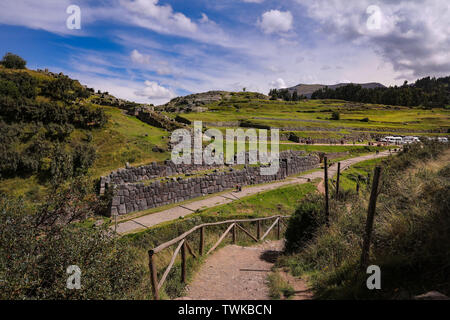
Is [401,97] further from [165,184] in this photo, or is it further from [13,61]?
[13,61]

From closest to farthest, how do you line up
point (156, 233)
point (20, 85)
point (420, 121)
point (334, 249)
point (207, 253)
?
point (334, 249)
point (207, 253)
point (156, 233)
point (20, 85)
point (420, 121)

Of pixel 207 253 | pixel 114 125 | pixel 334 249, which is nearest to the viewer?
pixel 334 249

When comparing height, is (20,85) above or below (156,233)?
above

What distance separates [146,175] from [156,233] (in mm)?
7442

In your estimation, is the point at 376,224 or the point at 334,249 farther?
the point at 334,249

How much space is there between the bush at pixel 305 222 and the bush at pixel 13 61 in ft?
151

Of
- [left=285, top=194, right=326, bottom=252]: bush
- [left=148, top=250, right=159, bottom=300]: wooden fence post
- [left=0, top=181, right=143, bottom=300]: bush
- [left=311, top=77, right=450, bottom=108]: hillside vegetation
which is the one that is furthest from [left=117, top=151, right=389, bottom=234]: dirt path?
[left=311, top=77, right=450, bottom=108]: hillside vegetation

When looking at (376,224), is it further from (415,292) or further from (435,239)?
(415,292)

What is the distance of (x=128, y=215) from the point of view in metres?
17.7

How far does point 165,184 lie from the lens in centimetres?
2006

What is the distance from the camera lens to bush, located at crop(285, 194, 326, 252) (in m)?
10.4

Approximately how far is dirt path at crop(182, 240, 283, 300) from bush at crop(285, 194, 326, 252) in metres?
1.11

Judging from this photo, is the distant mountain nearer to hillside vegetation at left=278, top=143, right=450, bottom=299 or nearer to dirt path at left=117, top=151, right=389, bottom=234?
dirt path at left=117, top=151, right=389, bottom=234
